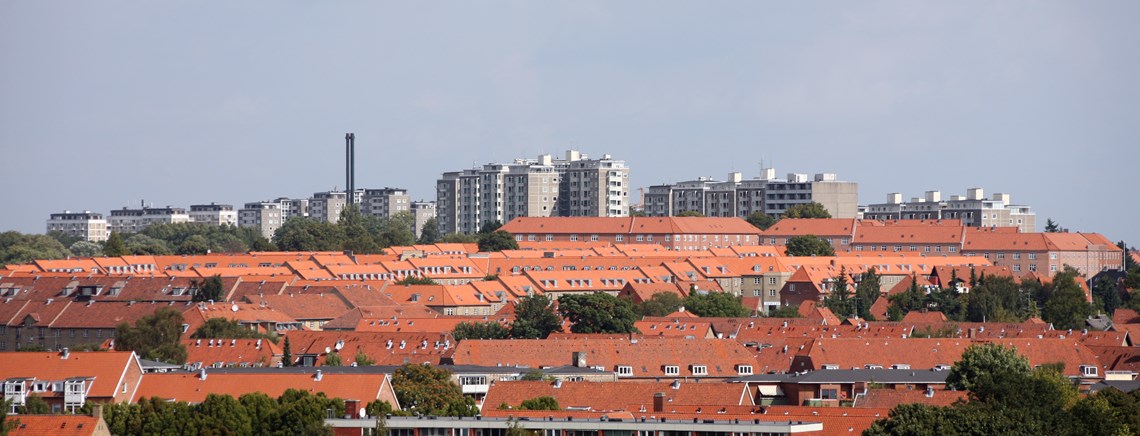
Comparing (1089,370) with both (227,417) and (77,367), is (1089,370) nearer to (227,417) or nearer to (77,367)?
(77,367)

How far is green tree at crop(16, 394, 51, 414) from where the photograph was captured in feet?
222

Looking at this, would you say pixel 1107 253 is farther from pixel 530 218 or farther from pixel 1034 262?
pixel 530 218

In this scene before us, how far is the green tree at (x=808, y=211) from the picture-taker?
193663 millimetres

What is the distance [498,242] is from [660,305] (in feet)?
149

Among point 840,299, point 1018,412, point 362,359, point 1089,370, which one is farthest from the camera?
point 840,299

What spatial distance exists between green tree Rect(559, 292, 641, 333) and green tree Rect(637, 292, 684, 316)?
56.7 ft

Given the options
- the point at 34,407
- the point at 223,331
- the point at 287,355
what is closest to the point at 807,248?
the point at 223,331

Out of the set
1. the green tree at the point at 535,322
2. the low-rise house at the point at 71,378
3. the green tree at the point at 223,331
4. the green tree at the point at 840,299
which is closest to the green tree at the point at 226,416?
the low-rise house at the point at 71,378

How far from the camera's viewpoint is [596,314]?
103375 millimetres

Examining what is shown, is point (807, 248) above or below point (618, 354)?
above

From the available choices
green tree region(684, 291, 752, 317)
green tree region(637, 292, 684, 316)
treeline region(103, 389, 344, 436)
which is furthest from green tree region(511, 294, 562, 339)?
treeline region(103, 389, 344, 436)

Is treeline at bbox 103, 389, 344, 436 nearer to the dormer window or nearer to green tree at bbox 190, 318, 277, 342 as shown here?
the dormer window

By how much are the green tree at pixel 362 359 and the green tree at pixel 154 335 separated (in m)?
6.50

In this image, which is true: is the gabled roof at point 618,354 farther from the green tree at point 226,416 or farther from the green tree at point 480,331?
the green tree at point 226,416
